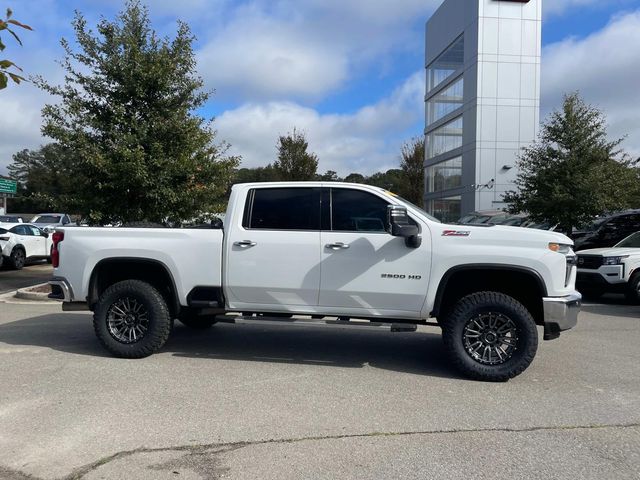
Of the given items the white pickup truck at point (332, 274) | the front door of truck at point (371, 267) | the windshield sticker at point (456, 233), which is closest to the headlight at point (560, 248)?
the white pickup truck at point (332, 274)

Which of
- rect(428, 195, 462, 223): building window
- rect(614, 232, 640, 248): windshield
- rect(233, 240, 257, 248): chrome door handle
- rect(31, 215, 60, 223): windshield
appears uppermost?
rect(428, 195, 462, 223): building window

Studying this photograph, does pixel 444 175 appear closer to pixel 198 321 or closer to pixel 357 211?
pixel 198 321

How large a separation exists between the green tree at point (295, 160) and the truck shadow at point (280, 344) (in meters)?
23.4

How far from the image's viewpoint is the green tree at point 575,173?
55.4ft

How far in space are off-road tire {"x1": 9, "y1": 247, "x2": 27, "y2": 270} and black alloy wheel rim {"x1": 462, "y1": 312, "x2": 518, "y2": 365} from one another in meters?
15.7

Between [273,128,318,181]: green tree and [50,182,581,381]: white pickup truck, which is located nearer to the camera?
[50,182,581,381]: white pickup truck

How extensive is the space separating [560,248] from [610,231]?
1194 cm

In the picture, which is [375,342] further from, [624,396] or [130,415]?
[130,415]

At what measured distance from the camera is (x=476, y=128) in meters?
36.2

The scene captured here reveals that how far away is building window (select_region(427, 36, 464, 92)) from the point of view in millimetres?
39312

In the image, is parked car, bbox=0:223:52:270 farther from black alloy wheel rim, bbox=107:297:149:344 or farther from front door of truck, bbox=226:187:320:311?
front door of truck, bbox=226:187:320:311

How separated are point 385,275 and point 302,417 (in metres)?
1.89

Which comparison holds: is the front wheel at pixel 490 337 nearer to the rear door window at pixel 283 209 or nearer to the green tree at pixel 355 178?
the rear door window at pixel 283 209

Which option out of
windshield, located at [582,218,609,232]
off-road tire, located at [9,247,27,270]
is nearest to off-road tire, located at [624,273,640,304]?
windshield, located at [582,218,609,232]
